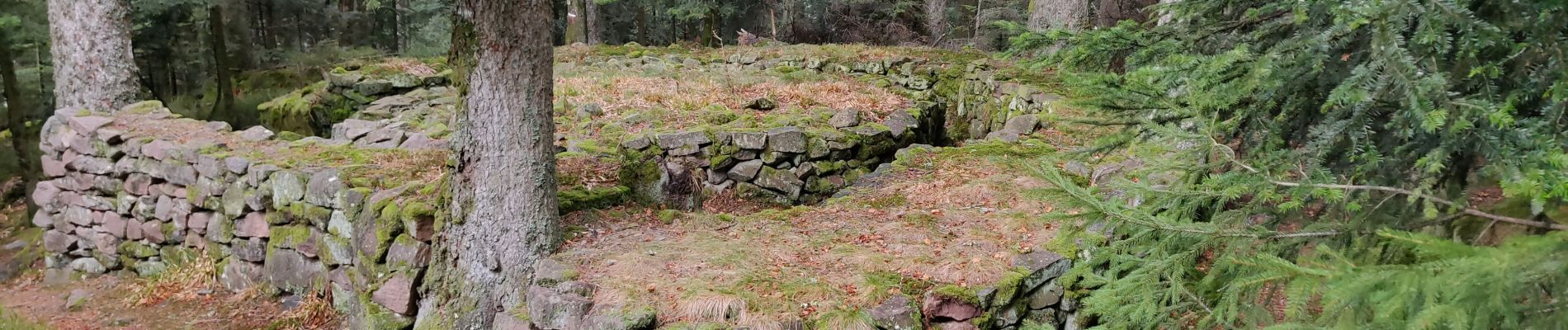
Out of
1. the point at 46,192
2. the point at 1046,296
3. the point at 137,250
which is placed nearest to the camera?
the point at 1046,296

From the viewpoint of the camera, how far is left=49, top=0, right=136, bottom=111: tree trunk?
8500 mm

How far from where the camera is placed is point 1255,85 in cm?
235

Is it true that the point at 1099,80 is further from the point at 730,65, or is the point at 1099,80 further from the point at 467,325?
the point at 730,65

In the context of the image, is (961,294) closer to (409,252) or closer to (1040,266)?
(1040,266)

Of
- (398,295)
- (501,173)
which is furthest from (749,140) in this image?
(398,295)

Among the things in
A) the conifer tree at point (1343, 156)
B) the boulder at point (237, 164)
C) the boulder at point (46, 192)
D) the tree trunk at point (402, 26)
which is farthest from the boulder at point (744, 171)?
the tree trunk at point (402, 26)

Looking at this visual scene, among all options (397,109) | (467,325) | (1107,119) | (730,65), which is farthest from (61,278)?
(1107,119)

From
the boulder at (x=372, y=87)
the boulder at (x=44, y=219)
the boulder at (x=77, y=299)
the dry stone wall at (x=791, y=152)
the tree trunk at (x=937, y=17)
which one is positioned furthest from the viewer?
the tree trunk at (x=937, y=17)

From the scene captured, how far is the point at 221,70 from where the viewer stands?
13547mm

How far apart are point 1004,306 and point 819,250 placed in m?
1.13

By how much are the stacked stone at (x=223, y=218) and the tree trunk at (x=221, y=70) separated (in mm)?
4692

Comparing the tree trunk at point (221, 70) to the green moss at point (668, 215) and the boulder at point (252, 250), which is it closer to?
the boulder at point (252, 250)

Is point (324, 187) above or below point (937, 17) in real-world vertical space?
below

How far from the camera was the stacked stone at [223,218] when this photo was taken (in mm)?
5121
